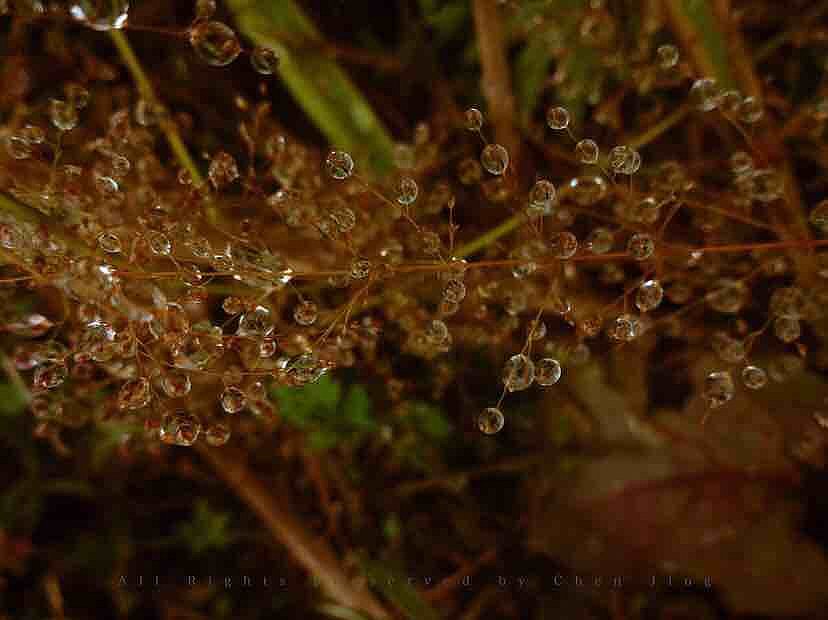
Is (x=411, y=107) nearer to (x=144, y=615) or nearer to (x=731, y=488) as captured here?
(x=731, y=488)

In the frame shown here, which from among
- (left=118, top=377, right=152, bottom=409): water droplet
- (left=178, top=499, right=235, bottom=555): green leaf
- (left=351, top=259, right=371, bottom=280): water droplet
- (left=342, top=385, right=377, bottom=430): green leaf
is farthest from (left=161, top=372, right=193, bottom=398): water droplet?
(left=178, top=499, right=235, bottom=555): green leaf

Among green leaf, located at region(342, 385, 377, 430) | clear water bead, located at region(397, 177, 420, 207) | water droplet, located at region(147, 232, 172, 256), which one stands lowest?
water droplet, located at region(147, 232, 172, 256)

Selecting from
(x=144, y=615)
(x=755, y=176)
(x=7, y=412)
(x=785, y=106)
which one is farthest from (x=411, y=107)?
(x=144, y=615)

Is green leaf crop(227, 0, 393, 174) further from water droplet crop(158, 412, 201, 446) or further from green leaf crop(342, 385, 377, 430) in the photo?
water droplet crop(158, 412, 201, 446)

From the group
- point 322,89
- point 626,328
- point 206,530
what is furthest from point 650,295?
point 206,530

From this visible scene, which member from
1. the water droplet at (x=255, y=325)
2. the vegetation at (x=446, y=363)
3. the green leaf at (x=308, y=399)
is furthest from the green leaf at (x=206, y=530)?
the water droplet at (x=255, y=325)
